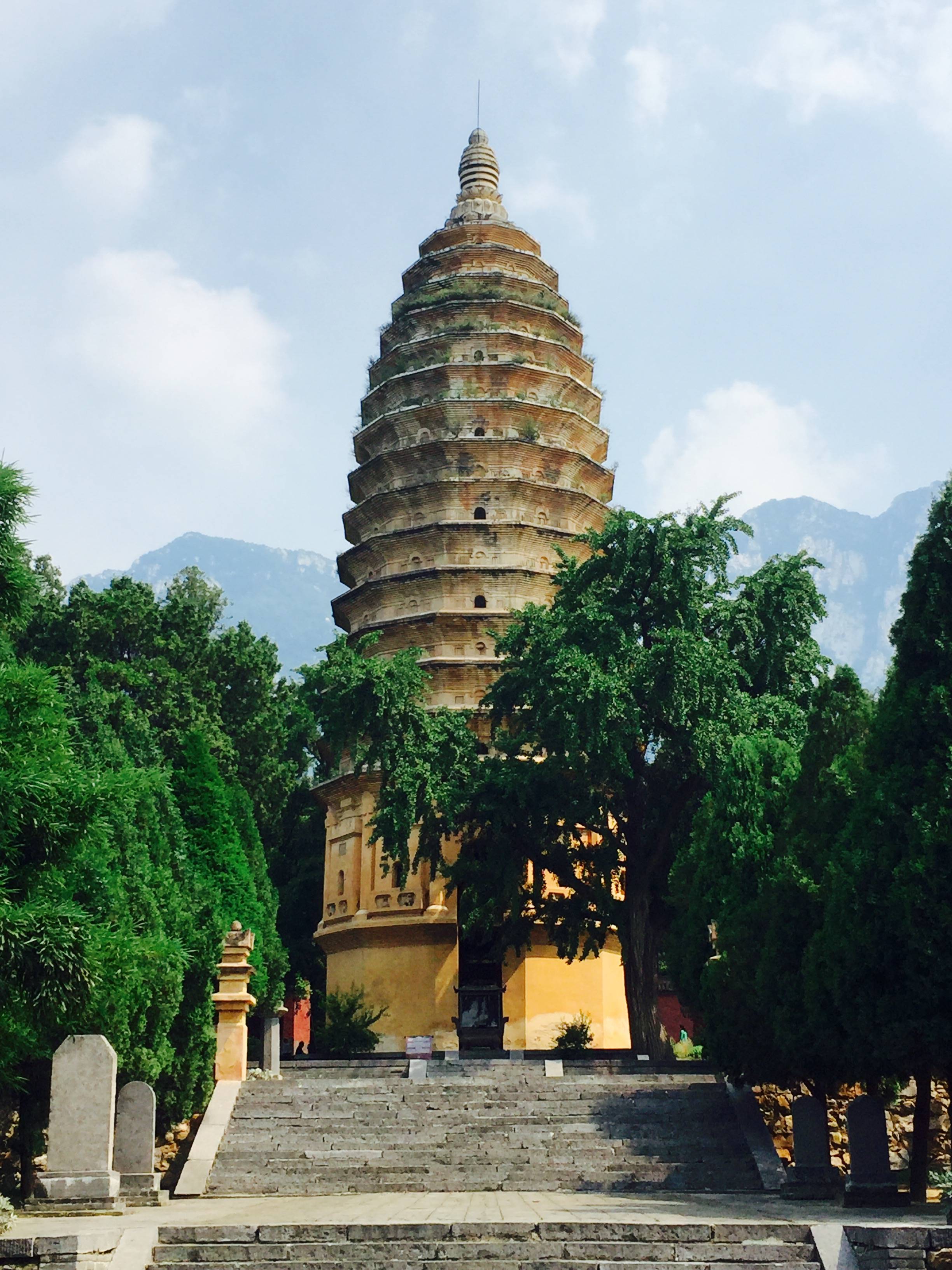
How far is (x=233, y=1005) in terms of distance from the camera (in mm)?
18891

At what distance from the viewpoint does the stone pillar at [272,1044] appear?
20.4 metres

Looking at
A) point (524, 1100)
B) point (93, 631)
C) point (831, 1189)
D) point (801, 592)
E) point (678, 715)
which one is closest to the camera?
point (831, 1189)

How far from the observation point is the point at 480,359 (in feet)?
103

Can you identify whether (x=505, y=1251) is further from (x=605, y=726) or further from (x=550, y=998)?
(x=550, y=998)

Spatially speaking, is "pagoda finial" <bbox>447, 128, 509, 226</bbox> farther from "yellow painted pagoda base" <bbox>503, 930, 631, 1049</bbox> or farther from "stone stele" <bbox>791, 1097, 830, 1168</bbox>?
"stone stele" <bbox>791, 1097, 830, 1168</bbox>

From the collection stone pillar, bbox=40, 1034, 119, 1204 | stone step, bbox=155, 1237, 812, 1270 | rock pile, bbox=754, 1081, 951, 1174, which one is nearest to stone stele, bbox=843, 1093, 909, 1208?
stone step, bbox=155, 1237, 812, 1270

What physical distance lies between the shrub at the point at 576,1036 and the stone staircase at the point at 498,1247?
40.5 ft

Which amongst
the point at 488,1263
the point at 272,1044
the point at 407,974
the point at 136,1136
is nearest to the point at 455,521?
the point at 407,974

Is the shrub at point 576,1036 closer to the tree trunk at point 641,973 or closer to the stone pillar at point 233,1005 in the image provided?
the tree trunk at point 641,973

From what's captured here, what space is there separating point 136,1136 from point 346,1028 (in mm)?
9881

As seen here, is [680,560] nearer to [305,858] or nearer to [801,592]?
[801,592]

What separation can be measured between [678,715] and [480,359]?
12424 millimetres

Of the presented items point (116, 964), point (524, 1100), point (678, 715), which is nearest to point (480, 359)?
point (678, 715)

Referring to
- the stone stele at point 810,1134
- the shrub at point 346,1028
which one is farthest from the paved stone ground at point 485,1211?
the shrub at point 346,1028
